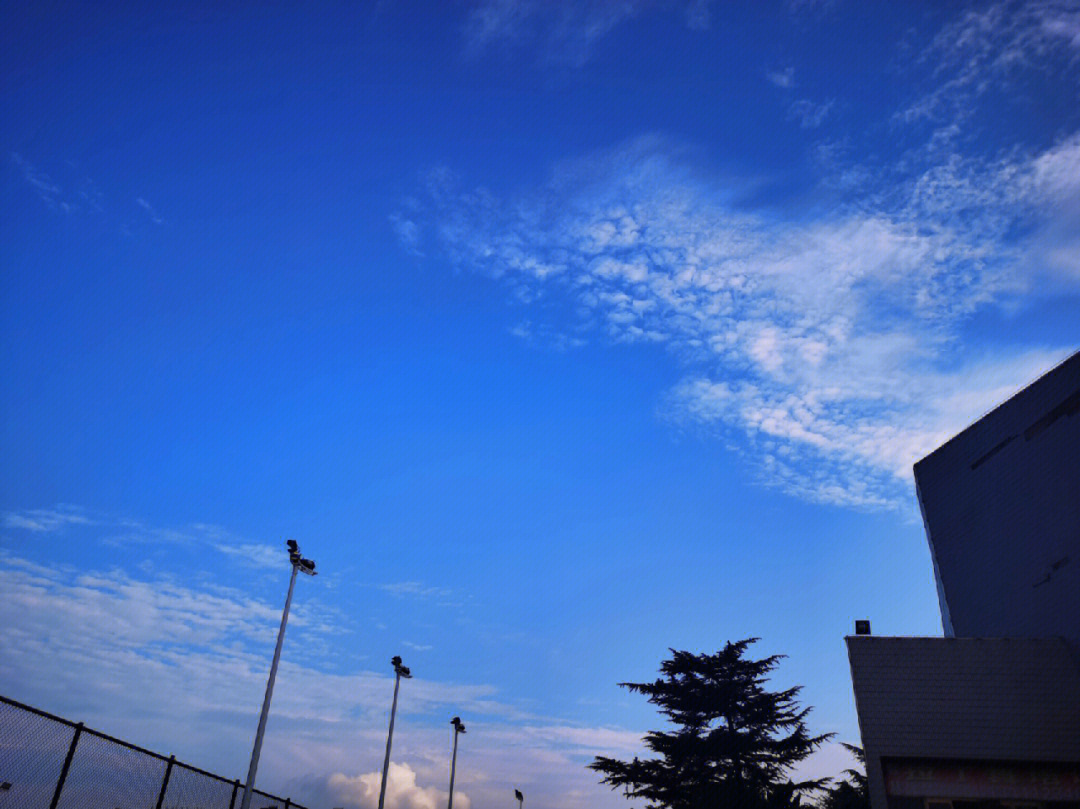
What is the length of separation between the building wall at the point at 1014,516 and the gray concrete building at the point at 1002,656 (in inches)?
2.1

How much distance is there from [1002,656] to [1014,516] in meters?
6.60

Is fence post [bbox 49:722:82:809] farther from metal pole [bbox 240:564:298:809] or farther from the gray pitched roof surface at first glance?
the gray pitched roof surface

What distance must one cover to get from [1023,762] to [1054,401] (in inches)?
532

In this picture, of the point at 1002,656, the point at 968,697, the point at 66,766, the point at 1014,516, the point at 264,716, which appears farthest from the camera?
the point at 1014,516

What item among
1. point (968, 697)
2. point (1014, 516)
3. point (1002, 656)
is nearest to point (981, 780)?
point (968, 697)

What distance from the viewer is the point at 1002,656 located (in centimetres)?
2328

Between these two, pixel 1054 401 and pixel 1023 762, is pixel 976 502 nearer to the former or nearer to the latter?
pixel 1054 401

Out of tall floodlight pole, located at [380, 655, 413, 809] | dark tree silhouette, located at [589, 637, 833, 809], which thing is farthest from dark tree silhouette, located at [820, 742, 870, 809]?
tall floodlight pole, located at [380, 655, 413, 809]

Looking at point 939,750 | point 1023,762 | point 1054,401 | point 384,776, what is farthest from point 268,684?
point 1054,401

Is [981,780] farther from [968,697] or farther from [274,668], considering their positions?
[274,668]

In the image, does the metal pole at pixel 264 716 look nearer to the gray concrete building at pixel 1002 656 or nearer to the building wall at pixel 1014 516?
the gray concrete building at pixel 1002 656

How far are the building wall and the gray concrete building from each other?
54 mm

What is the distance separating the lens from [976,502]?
2980 cm

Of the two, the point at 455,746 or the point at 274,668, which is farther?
the point at 455,746
